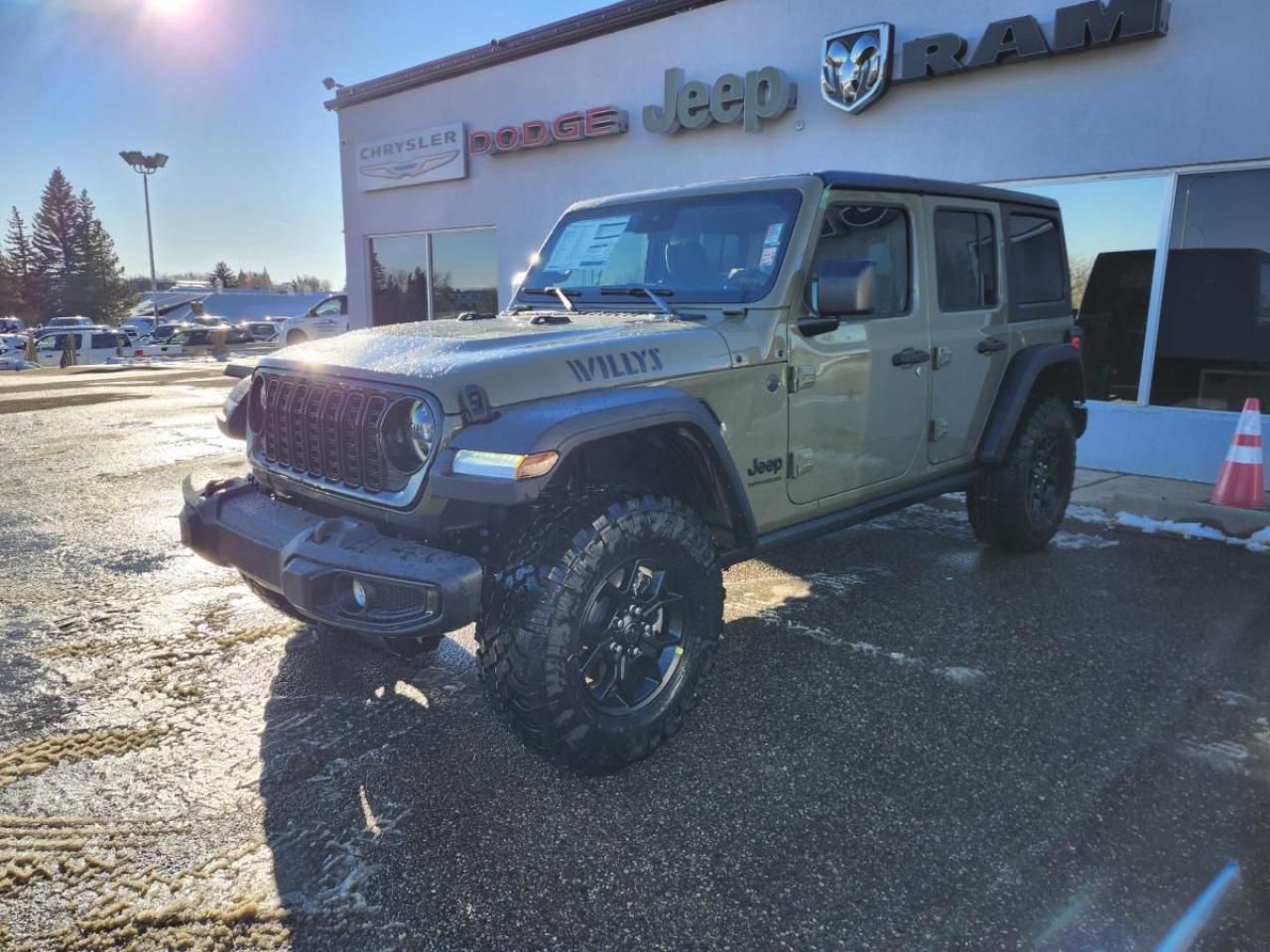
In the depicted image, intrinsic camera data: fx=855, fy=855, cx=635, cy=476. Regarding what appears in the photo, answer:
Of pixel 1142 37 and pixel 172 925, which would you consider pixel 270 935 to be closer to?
pixel 172 925

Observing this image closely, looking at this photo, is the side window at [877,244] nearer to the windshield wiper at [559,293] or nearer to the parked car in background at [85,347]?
the windshield wiper at [559,293]

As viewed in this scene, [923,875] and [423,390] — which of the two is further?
[423,390]

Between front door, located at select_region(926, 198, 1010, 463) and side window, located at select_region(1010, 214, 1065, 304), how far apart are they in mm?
226

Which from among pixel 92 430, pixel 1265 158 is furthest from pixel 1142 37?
pixel 92 430

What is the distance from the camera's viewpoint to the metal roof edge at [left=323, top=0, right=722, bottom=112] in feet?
32.8

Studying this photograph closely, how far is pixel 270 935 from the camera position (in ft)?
6.59

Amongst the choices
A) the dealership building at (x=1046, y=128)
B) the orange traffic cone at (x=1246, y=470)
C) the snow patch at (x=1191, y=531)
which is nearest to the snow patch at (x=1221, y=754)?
the snow patch at (x=1191, y=531)

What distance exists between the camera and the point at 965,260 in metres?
4.16

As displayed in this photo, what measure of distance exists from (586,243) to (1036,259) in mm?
2552

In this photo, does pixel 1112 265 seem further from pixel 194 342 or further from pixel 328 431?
pixel 194 342

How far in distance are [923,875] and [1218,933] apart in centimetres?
65

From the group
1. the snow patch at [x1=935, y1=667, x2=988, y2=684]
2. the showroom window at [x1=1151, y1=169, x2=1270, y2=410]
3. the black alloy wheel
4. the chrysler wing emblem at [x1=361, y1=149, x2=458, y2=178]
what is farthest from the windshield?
the chrysler wing emblem at [x1=361, y1=149, x2=458, y2=178]

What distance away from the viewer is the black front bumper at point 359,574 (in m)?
2.29

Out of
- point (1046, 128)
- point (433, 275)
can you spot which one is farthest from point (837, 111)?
point (433, 275)
